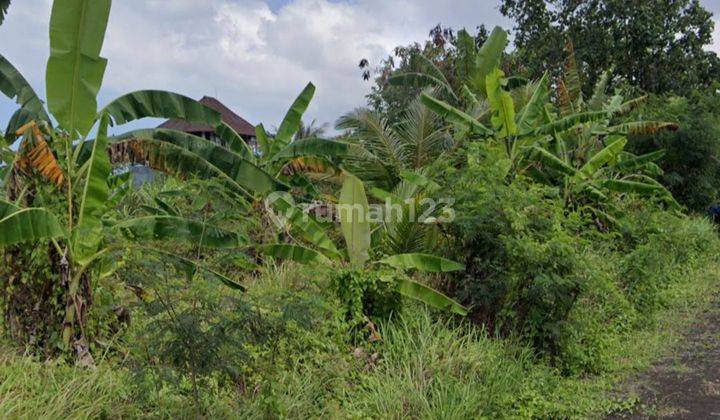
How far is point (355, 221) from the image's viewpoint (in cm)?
723

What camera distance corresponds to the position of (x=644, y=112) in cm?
1922

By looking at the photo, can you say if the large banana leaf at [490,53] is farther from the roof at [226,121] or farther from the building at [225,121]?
the roof at [226,121]

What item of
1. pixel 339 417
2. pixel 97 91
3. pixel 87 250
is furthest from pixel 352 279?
pixel 97 91

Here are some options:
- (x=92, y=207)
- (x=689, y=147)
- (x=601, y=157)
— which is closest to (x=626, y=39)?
(x=689, y=147)

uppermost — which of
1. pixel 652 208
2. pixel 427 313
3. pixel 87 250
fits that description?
pixel 652 208

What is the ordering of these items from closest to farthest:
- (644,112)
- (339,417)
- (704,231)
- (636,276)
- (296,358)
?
(339,417) < (296,358) < (636,276) < (704,231) < (644,112)

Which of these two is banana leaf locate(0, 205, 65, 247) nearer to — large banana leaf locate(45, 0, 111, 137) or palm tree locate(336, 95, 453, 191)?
large banana leaf locate(45, 0, 111, 137)

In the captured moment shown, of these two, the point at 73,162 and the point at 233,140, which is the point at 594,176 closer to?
the point at 233,140

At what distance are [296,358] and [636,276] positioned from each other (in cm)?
611

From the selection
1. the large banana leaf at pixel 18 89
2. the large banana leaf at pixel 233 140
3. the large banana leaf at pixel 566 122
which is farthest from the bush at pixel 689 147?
the large banana leaf at pixel 18 89

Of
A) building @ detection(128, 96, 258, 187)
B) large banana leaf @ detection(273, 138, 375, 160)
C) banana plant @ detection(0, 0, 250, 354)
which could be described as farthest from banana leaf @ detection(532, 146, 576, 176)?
building @ detection(128, 96, 258, 187)

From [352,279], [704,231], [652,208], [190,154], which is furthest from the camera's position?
[704,231]

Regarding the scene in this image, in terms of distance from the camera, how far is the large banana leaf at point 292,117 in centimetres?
1089

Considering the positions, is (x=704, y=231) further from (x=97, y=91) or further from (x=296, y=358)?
(x=97, y=91)
